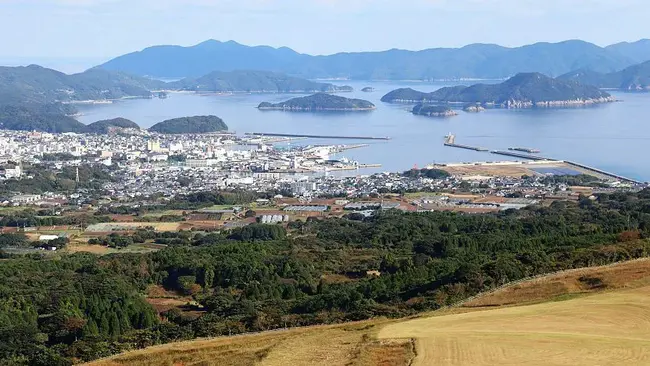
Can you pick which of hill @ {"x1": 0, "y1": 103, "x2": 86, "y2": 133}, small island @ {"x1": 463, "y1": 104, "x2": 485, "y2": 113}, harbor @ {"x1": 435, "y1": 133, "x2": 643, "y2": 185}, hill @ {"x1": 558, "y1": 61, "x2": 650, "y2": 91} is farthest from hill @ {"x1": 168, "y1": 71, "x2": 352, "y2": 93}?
harbor @ {"x1": 435, "y1": 133, "x2": 643, "y2": 185}

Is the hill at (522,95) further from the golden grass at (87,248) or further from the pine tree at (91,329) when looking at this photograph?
the pine tree at (91,329)

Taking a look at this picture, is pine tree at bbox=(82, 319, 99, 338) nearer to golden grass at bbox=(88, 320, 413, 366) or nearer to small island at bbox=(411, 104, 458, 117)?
golden grass at bbox=(88, 320, 413, 366)

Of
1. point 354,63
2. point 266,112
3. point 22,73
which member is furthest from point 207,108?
point 354,63

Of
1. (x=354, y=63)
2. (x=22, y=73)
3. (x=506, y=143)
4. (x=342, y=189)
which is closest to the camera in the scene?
(x=342, y=189)

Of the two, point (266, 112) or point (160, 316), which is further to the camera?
point (266, 112)

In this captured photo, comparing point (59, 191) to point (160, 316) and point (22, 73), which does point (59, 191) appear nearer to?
point (160, 316)

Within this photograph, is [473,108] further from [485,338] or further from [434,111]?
[485,338]

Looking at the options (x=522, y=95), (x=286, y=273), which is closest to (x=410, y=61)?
(x=522, y=95)
